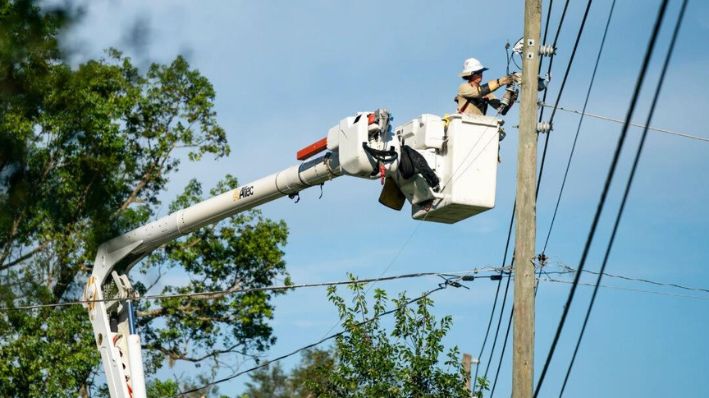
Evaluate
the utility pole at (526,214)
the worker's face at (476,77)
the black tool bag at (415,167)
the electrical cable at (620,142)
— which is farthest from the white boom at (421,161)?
the electrical cable at (620,142)

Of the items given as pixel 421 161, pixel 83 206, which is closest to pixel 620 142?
pixel 421 161

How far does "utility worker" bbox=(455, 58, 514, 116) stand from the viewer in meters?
14.0

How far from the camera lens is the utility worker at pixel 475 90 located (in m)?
14.0

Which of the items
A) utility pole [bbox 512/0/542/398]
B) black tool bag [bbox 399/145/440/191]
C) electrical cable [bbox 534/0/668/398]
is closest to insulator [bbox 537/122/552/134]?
utility pole [bbox 512/0/542/398]

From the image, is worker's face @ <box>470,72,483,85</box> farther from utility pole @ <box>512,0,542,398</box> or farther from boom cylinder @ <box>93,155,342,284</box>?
boom cylinder @ <box>93,155,342,284</box>

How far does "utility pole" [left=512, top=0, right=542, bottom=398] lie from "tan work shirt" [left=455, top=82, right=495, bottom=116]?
16.5 inches

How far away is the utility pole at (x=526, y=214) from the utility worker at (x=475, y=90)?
36cm

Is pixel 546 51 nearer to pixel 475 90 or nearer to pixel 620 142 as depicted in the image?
pixel 475 90

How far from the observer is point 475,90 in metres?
14.0

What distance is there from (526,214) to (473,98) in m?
1.45

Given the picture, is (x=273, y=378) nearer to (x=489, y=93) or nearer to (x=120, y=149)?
(x=120, y=149)

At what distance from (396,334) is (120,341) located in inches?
145

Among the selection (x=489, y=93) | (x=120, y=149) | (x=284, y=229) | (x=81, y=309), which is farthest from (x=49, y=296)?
(x=489, y=93)

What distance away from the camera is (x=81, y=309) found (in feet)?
85.1
